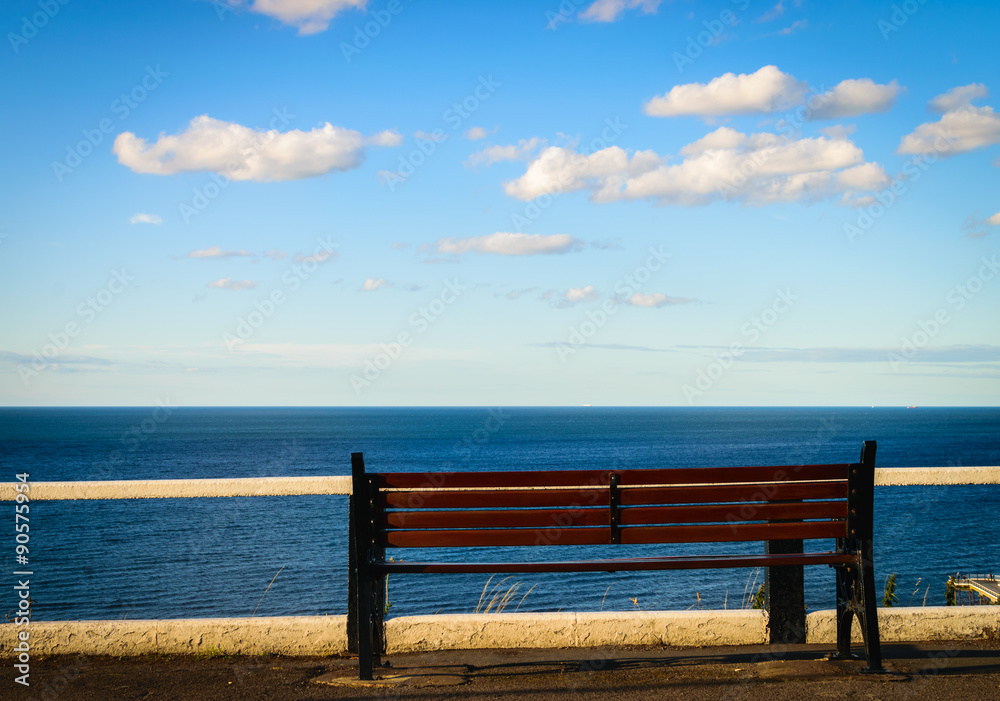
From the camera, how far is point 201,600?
1009 inches

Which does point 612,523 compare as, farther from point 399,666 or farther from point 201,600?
point 201,600

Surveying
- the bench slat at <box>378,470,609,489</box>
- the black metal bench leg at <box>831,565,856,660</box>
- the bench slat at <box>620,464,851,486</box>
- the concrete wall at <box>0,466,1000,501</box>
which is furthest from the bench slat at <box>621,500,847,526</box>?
the concrete wall at <box>0,466,1000,501</box>

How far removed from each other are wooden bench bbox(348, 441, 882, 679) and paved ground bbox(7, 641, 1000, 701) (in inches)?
9.9

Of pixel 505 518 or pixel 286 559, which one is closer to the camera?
pixel 505 518

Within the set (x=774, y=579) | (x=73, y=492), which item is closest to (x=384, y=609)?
(x=73, y=492)

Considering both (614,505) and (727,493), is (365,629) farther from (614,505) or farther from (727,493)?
(727,493)

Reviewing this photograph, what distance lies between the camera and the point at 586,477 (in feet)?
13.7

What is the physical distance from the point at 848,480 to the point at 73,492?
4275 mm

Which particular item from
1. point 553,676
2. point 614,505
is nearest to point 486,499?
point 614,505

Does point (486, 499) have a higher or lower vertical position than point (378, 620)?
higher

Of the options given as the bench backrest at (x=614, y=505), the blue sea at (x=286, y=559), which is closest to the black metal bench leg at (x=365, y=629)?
the bench backrest at (x=614, y=505)

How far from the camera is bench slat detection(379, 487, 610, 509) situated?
411 centimetres

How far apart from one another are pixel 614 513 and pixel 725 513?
57cm

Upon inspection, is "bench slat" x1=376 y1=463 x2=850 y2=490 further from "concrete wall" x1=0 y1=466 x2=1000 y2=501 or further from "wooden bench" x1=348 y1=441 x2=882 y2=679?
"concrete wall" x1=0 y1=466 x2=1000 y2=501
